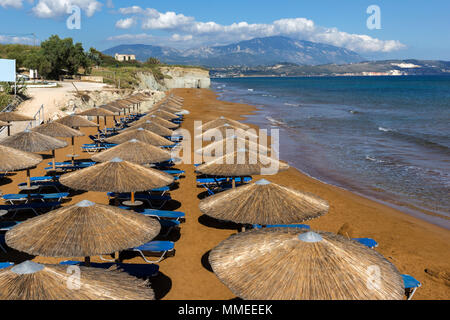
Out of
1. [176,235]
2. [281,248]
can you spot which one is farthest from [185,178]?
[281,248]

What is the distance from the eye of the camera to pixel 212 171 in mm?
9234

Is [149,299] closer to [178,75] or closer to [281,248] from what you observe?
[281,248]

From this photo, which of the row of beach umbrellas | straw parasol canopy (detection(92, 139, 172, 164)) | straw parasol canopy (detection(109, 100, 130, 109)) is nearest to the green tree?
straw parasol canopy (detection(109, 100, 130, 109))

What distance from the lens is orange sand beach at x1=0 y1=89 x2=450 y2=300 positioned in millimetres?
7145

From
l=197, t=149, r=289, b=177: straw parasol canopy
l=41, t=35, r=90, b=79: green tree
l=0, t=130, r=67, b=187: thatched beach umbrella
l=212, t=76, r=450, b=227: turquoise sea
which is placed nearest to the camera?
l=197, t=149, r=289, b=177: straw parasol canopy

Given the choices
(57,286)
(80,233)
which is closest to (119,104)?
(80,233)

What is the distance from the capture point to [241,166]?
9.34 m

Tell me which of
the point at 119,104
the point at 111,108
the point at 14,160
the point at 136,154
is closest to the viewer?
the point at 14,160

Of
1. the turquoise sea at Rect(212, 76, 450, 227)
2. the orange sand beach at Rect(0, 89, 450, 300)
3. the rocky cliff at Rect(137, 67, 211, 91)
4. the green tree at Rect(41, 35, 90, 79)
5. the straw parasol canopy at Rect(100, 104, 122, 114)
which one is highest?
the rocky cliff at Rect(137, 67, 211, 91)

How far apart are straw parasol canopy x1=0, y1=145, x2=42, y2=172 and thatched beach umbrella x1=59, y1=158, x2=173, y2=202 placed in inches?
64.7

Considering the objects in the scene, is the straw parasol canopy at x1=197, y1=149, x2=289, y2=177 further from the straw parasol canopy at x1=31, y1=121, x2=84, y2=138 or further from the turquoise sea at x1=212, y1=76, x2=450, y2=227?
the straw parasol canopy at x1=31, y1=121, x2=84, y2=138

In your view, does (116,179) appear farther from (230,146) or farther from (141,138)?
(141,138)

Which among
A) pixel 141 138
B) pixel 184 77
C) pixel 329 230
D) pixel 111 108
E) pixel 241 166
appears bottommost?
pixel 329 230

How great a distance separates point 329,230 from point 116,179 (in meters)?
5.58
